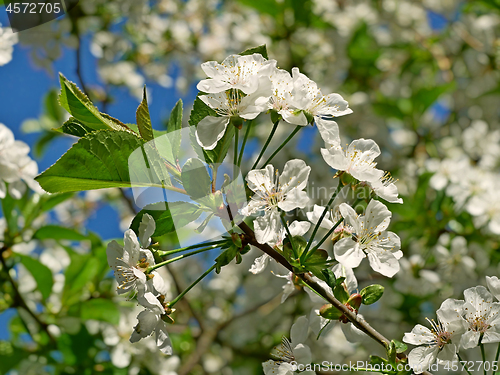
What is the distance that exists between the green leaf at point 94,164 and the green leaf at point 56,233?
0.94m

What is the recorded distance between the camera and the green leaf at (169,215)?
916 millimetres

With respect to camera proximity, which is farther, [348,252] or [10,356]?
[10,356]

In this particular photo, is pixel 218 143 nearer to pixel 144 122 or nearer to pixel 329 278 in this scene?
pixel 144 122

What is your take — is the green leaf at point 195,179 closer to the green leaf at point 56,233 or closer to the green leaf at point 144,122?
the green leaf at point 144,122

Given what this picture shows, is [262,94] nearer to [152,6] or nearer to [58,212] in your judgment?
[152,6]

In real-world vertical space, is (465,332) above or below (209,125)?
below

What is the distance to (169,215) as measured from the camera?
0.92 m

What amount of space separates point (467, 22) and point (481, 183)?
1.32 metres

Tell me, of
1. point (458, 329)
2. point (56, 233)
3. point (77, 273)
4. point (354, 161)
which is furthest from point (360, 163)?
point (77, 273)

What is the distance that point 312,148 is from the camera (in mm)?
3008

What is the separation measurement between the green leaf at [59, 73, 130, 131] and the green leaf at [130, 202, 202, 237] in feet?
0.62

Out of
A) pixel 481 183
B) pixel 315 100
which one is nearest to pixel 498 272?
pixel 481 183

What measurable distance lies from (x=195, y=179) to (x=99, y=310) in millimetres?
1192

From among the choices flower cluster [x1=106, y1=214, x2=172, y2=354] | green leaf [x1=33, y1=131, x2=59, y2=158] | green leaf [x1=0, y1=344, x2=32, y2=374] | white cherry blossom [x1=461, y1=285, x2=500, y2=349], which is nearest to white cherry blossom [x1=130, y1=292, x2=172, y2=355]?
flower cluster [x1=106, y1=214, x2=172, y2=354]
